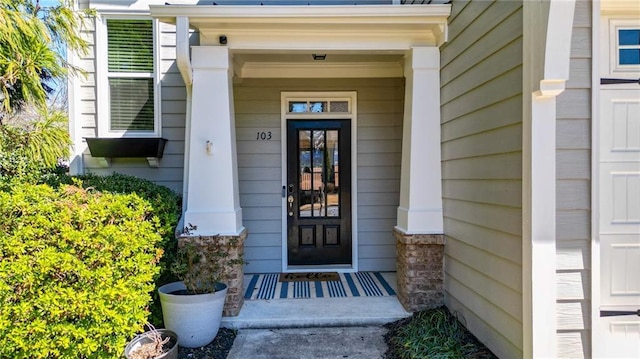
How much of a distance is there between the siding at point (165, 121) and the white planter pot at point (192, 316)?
155cm

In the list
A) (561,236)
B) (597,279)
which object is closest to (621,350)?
(597,279)

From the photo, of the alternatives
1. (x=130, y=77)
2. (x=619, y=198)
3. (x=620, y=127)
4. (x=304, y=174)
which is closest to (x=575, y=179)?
(x=619, y=198)

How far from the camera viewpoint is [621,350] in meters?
2.11

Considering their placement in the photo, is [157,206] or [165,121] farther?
[165,121]

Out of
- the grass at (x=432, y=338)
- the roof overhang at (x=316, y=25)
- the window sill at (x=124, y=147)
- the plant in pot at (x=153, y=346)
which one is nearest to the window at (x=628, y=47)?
the roof overhang at (x=316, y=25)

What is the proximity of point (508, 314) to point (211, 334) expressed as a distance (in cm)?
214

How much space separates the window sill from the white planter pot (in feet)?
5.48

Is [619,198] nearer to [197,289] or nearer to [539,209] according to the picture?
[539,209]

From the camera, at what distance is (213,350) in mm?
2740

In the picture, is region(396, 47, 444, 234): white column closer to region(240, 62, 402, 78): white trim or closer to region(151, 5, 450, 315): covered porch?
region(151, 5, 450, 315): covered porch

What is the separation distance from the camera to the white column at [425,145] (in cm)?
317

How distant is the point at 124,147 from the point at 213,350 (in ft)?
7.59

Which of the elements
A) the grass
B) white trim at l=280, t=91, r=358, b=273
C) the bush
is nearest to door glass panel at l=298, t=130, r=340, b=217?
white trim at l=280, t=91, r=358, b=273

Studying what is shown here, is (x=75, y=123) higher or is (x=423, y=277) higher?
(x=75, y=123)
